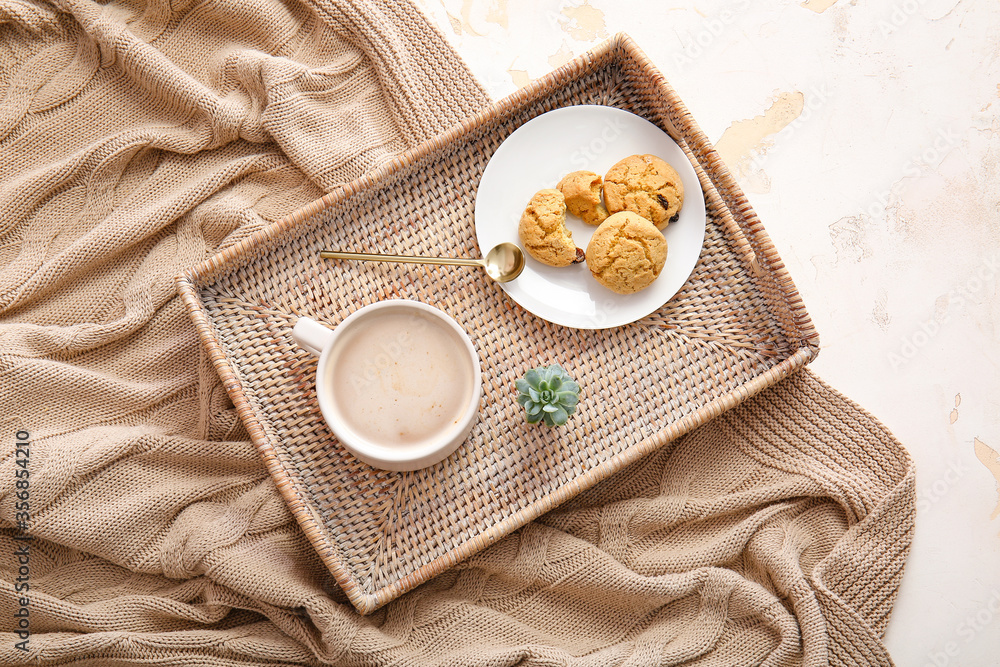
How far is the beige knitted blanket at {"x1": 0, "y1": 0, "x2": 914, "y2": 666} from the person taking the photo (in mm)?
1024

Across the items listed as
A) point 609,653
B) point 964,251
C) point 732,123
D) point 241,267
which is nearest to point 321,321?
point 241,267

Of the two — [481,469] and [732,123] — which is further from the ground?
[732,123]

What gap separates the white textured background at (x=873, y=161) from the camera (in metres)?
1.18

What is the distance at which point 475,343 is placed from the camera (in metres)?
1.01

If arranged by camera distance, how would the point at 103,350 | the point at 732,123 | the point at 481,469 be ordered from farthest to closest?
the point at 732,123, the point at 103,350, the point at 481,469

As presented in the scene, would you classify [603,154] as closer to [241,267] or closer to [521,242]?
[521,242]

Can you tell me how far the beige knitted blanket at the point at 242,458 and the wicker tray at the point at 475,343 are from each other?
119 mm

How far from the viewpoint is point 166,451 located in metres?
1.07

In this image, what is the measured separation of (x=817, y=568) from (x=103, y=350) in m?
1.17

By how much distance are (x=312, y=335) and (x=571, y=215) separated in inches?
16.3
